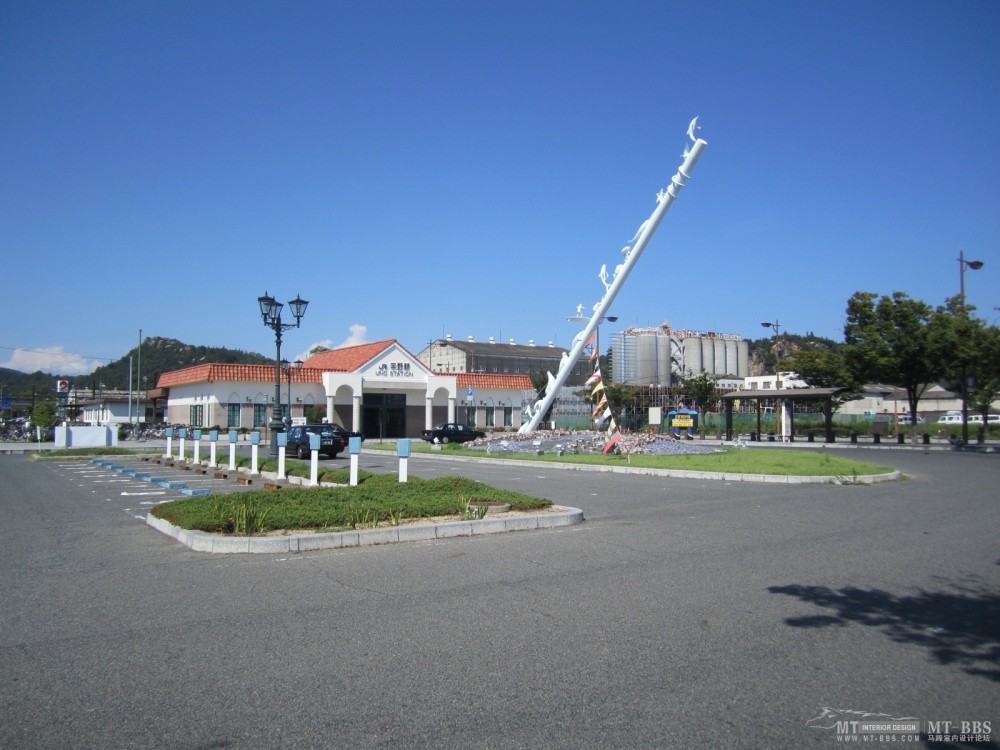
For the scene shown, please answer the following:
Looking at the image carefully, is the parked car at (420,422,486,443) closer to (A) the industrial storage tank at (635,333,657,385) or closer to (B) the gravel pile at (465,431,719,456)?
(B) the gravel pile at (465,431,719,456)

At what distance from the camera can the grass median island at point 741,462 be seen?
20.6 metres

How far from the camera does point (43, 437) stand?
4838 cm

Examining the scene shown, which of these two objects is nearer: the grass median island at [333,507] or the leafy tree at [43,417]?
the grass median island at [333,507]

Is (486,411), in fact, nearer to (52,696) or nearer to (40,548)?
(40,548)

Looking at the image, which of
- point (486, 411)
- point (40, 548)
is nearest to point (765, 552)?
point (40, 548)

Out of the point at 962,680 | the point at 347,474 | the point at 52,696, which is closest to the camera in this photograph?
the point at 52,696

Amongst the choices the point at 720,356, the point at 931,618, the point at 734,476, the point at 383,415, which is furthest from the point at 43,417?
the point at 720,356

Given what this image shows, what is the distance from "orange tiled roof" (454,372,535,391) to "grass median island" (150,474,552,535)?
43.6 m

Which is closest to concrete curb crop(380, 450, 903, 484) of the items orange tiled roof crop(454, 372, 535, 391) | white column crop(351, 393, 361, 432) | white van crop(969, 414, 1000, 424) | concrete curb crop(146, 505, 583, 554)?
concrete curb crop(146, 505, 583, 554)

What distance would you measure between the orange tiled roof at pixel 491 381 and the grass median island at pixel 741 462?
2721cm

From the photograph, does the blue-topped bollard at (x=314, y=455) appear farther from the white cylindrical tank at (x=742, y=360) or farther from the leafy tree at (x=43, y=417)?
the white cylindrical tank at (x=742, y=360)

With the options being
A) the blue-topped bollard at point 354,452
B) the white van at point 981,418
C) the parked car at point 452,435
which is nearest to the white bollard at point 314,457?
the blue-topped bollard at point 354,452

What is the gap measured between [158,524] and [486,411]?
4843 centimetres

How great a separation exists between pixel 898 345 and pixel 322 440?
2989 cm
